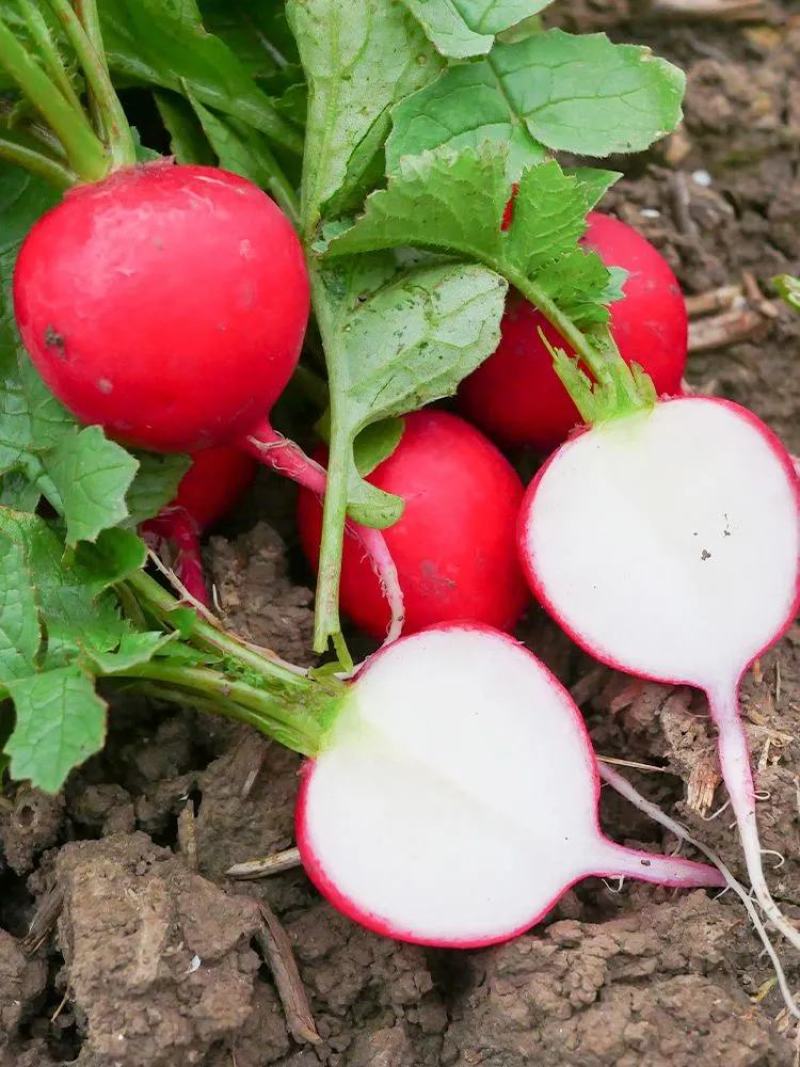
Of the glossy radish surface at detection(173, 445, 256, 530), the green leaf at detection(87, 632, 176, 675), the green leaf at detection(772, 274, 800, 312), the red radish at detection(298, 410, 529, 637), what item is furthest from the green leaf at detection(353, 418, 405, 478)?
the green leaf at detection(772, 274, 800, 312)

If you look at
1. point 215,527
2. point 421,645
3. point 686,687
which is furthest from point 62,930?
point 686,687

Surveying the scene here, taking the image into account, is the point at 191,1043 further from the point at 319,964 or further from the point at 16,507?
the point at 16,507

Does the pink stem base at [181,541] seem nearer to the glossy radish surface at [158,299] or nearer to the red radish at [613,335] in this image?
the glossy radish surface at [158,299]

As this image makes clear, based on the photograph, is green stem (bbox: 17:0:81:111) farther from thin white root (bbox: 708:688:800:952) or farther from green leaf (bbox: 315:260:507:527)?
thin white root (bbox: 708:688:800:952)

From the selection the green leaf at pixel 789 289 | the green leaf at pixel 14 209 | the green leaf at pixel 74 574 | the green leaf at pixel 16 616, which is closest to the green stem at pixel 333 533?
the green leaf at pixel 74 574

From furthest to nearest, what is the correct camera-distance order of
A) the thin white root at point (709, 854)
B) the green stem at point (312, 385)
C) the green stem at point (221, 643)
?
1. the green stem at point (312, 385)
2. the green stem at point (221, 643)
3. the thin white root at point (709, 854)

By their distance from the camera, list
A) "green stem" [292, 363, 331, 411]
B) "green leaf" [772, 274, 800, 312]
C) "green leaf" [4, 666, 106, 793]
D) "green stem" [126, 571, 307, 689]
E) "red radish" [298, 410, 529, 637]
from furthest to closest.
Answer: "green leaf" [772, 274, 800, 312], "green stem" [292, 363, 331, 411], "red radish" [298, 410, 529, 637], "green stem" [126, 571, 307, 689], "green leaf" [4, 666, 106, 793]
